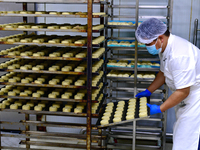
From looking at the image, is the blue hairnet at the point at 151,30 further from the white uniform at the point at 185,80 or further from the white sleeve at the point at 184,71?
the white sleeve at the point at 184,71

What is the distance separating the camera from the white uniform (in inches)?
96.0

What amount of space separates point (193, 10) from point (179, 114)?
1.92 meters

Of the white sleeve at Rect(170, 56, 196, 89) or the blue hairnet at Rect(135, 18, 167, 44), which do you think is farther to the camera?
the blue hairnet at Rect(135, 18, 167, 44)

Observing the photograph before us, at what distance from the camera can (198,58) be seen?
2.60 m

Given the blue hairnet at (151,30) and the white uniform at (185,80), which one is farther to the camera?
the blue hairnet at (151,30)

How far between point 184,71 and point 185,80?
9 centimetres

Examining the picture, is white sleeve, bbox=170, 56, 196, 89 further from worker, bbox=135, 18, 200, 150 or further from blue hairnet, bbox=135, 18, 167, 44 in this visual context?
blue hairnet, bbox=135, 18, 167, 44

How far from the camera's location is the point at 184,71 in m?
2.42

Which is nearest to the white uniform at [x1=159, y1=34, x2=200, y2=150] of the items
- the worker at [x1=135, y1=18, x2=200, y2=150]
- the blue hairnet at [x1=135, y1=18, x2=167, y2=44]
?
the worker at [x1=135, y1=18, x2=200, y2=150]

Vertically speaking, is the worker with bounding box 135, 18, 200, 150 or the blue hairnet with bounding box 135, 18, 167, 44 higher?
the blue hairnet with bounding box 135, 18, 167, 44

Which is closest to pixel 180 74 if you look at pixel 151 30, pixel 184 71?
pixel 184 71

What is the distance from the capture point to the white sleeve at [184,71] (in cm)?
242

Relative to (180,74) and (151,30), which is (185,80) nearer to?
(180,74)

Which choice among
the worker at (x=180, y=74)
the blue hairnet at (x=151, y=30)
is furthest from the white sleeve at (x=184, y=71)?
the blue hairnet at (x=151, y=30)
